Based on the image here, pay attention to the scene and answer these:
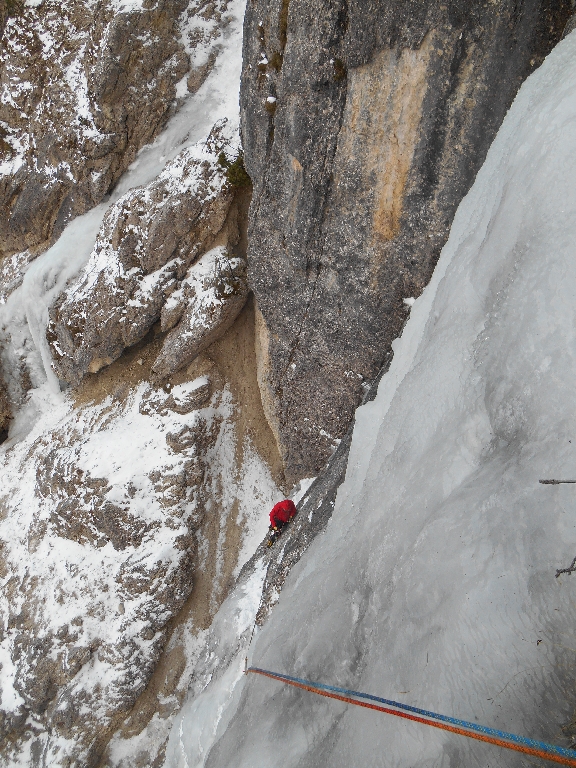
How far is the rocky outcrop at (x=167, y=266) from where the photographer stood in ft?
26.7

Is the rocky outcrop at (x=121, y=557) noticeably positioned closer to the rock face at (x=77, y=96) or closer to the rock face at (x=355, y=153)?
the rock face at (x=355, y=153)

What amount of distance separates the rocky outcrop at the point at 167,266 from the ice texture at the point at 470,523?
4.22 metres

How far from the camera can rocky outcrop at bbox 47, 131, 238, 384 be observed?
8141mm

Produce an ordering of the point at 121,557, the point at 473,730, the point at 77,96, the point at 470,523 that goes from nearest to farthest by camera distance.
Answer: the point at 473,730
the point at 470,523
the point at 121,557
the point at 77,96

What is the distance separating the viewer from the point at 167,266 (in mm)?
8359

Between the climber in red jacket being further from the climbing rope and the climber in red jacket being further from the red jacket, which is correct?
the climbing rope

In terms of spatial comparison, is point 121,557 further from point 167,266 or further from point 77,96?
point 77,96

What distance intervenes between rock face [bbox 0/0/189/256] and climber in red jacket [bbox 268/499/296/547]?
7.21 metres

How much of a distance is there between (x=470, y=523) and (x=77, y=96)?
34.4 ft

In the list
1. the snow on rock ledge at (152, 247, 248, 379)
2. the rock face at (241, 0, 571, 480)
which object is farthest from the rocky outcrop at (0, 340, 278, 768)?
the rock face at (241, 0, 571, 480)

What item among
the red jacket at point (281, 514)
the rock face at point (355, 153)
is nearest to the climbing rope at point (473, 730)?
the red jacket at point (281, 514)

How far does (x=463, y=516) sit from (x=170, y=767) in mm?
6608

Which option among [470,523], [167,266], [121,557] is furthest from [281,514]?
[167,266]

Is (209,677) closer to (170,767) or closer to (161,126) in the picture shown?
(170,767)
